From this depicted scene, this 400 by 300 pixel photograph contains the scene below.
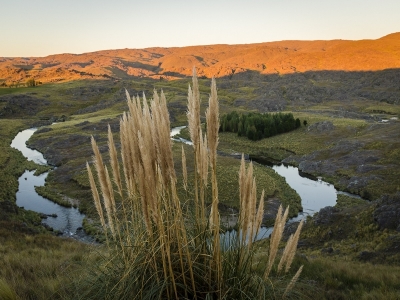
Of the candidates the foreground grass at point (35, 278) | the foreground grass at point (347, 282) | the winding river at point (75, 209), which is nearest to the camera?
the foreground grass at point (35, 278)

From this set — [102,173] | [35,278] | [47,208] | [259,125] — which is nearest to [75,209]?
[47,208]

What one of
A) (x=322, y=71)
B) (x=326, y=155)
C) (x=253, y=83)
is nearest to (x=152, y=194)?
(x=326, y=155)

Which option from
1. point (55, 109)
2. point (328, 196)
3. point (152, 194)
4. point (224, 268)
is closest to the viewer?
point (152, 194)

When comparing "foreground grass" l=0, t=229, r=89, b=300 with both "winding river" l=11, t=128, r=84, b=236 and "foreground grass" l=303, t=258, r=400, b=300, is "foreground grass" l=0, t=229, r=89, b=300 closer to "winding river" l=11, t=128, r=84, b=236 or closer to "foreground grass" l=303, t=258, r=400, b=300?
"foreground grass" l=303, t=258, r=400, b=300

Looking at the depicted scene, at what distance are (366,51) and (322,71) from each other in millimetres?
33960

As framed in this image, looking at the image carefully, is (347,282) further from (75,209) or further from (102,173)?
(75,209)

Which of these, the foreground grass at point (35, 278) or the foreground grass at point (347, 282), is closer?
the foreground grass at point (35, 278)

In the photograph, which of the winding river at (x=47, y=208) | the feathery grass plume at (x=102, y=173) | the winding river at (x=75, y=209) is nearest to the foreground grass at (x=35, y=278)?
the feathery grass plume at (x=102, y=173)

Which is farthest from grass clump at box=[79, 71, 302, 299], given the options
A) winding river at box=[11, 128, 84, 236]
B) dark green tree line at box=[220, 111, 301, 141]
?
dark green tree line at box=[220, 111, 301, 141]

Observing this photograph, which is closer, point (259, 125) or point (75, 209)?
point (75, 209)

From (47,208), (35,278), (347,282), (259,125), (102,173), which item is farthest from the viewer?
(259,125)

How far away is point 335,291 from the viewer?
5711 millimetres

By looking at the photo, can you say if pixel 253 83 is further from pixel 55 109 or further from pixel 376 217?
pixel 376 217

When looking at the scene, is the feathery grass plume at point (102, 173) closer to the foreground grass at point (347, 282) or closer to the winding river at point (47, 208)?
the foreground grass at point (347, 282)
